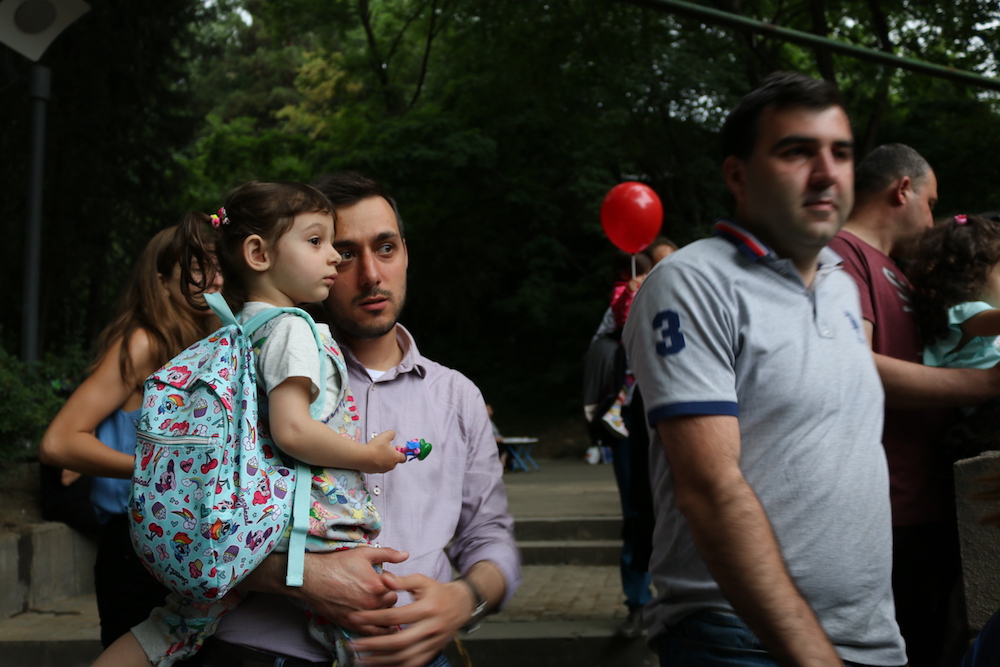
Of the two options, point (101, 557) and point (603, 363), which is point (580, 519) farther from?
point (101, 557)

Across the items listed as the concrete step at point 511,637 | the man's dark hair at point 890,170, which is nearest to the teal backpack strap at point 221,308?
the man's dark hair at point 890,170

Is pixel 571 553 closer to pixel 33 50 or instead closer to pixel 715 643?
pixel 33 50

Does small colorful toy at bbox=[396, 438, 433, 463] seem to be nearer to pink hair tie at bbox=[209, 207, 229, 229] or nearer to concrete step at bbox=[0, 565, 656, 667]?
pink hair tie at bbox=[209, 207, 229, 229]

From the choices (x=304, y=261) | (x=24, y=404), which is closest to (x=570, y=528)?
(x=24, y=404)

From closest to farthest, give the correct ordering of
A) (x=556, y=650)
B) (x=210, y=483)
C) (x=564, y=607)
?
Answer: (x=210, y=483) → (x=556, y=650) → (x=564, y=607)

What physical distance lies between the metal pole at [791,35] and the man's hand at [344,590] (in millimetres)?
1628

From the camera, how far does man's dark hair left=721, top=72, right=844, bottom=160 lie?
7.03 feet

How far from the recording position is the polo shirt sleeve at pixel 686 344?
1947 millimetres

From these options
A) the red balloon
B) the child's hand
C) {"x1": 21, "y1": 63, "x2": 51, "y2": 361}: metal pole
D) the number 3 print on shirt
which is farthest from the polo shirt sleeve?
{"x1": 21, "y1": 63, "x2": 51, "y2": 361}: metal pole

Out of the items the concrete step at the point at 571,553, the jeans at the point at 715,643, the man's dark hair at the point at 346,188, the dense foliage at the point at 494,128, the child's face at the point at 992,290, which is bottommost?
the concrete step at the point at 571,553

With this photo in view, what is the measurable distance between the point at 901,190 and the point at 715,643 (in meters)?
2.16

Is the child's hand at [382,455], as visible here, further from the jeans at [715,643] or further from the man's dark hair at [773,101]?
the man's dark hair at [773,101]

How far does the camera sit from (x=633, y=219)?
743 centimetres

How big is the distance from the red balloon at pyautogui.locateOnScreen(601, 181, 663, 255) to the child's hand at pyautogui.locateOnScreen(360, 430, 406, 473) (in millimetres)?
5576
